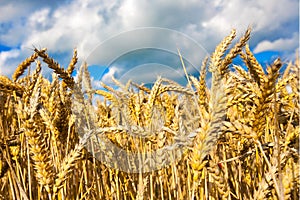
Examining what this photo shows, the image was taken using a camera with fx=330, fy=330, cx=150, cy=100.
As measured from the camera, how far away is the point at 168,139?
1979 millimetres

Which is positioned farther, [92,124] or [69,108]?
[69,108]

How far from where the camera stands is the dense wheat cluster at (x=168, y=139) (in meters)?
0.91

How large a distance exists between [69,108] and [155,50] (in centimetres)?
90

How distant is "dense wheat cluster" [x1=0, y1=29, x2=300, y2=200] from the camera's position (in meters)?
0.91

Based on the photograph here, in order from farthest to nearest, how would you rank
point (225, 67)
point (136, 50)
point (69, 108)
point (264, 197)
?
1. point (136, 50)
2. point (69, 108)
3. point (225, 67)
4. point (264, 197)

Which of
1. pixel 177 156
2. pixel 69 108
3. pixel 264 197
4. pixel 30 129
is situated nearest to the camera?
pixel 264 197

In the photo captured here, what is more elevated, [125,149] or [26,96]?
[26,96]

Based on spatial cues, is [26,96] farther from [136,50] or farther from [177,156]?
[136,50]

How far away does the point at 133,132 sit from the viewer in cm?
130

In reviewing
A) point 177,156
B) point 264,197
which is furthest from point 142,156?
point 264,197

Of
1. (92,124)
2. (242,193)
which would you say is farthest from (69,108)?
(242,193)

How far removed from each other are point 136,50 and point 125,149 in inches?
33.5

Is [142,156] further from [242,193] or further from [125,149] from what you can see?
[242,193]

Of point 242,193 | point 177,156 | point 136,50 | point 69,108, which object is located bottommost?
point 242,193
